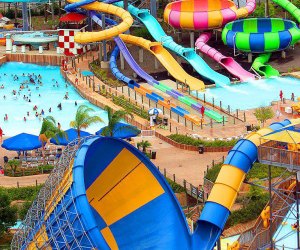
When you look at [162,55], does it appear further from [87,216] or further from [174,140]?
[87,216]

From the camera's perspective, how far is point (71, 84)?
55281 mm

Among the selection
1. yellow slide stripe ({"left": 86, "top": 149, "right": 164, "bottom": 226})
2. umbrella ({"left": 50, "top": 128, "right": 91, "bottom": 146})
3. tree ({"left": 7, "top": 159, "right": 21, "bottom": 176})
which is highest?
yellow slide stripe ({"left": 86, "top": 149, "right": 164, "bottom": 226})

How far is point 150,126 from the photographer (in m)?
46.0

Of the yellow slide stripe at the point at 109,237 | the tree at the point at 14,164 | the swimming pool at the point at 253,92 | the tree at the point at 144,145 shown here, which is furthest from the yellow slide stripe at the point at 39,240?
the swimming pool at the point at 253,92

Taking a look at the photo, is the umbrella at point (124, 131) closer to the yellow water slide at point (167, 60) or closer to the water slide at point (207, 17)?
the yellow water slide at point (167, 60)

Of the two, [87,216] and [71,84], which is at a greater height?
[87,216]

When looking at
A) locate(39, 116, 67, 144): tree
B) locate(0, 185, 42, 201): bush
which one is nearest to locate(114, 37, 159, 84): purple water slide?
locate(39, 116, 67, 144): tree

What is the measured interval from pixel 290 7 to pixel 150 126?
54.4 ft

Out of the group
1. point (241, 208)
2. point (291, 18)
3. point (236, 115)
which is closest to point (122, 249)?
point (241, 208)

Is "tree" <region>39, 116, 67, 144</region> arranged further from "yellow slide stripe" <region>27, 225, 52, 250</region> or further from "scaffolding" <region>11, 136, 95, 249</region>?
"yellow slide stripe" <region>27, 225, 52, 250</region>

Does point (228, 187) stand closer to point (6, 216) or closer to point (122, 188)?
point (122, 188)

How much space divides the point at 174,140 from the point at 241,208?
8.85m

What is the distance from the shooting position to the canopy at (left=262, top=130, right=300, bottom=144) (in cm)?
2831

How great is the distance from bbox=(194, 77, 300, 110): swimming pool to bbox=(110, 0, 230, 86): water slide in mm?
935
